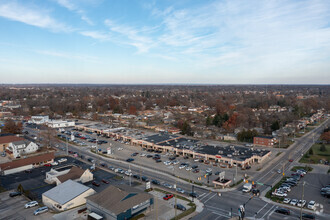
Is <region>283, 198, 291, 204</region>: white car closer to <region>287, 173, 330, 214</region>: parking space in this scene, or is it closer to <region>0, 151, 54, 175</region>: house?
<region>287, 173, 330, 214</region>: parking space

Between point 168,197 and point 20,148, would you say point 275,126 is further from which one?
point 20,148

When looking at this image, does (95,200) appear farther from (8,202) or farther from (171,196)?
(8,202)

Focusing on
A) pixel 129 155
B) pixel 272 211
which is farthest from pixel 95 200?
pixel 129 155

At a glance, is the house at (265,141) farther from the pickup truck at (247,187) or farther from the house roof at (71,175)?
the house roof at (71,175)

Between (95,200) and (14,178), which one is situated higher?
(95,200)

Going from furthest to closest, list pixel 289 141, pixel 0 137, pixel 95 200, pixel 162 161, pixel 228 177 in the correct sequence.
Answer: pixel 289 141 < pixel 0 137 < pixel 162 161 < pixel 228 177 < pixel 95 200

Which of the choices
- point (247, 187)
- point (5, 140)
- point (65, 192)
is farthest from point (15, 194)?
point (247, 187)

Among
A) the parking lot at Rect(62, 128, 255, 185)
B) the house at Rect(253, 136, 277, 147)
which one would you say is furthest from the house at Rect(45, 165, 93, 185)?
the house at Rect(253, 136, 277, 147)
